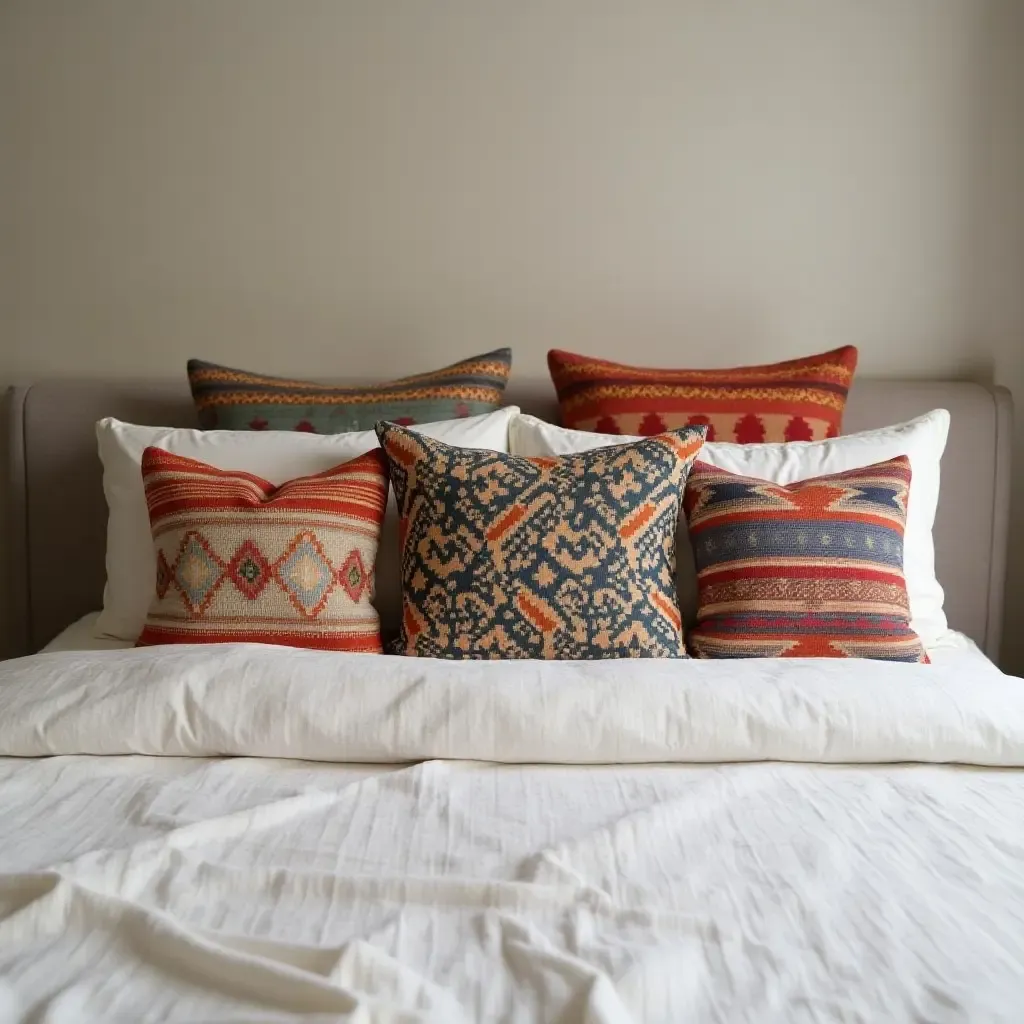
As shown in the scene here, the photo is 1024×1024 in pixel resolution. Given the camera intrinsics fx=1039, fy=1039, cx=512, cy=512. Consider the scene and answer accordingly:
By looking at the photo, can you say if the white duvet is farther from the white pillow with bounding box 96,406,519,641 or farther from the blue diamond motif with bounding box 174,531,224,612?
the white pillow with bounding box 96,406,519,641

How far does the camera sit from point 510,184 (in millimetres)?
2320

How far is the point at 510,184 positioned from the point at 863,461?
1.01 metres

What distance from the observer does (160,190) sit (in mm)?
2322

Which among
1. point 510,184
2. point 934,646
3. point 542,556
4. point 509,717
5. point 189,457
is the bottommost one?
point 934,646

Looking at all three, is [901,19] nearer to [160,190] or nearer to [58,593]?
[160,190]

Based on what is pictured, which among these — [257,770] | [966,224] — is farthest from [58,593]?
[966,224]

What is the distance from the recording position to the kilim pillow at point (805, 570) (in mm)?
1609

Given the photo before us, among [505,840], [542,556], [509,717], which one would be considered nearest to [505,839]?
[505,840]

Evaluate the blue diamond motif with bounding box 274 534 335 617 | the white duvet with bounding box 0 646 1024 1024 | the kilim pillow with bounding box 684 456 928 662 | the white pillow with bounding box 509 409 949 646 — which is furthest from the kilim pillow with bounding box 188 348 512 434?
the white duvet with bounding box 0 646 1024 1024

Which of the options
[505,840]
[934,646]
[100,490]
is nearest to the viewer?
[505,840]

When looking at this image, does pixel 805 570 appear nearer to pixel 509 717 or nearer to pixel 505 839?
pixel 509 717

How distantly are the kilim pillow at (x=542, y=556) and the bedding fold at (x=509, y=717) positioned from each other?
0.82ft

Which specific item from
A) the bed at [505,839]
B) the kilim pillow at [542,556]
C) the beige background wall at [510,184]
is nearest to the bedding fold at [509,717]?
the bed at [505,839]

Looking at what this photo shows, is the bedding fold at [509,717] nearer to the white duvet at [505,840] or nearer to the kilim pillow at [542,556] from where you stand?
the white duvet at [505,840]
